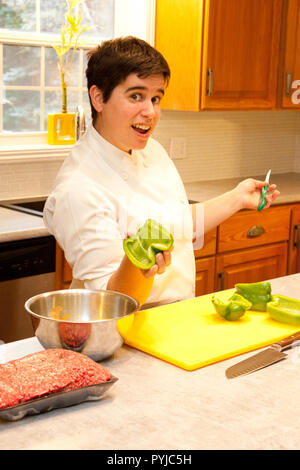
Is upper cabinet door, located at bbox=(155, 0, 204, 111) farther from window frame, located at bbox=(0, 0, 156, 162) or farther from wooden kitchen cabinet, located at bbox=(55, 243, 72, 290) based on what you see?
wooden kitchen cabinet, located at bbox=(55, 243, 72, 290)

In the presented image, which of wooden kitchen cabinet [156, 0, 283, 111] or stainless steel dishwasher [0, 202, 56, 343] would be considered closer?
stainless steel dishwasher [0, 202, 56, 343]

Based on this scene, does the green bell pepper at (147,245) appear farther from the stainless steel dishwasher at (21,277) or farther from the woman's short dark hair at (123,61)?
the stainless steel dishwasher at (21,277)

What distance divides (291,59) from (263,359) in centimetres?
288

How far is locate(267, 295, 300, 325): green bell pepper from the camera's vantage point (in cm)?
166

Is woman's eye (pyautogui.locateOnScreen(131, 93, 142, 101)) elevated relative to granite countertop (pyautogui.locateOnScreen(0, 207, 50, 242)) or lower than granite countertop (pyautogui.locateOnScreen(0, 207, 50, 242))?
elevated

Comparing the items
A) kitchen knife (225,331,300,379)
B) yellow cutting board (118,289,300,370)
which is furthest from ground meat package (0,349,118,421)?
kitchen knife (225,331,300,379)

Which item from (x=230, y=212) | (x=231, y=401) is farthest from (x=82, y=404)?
(x=230, y=212)

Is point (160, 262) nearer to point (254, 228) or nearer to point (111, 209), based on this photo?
point (111, 209)

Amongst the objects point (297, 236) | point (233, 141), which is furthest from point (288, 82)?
point (297, 236)

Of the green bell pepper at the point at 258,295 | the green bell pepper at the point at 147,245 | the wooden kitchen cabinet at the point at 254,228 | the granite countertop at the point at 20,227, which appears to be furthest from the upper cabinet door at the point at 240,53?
the green bell pepper at the point at 147,245

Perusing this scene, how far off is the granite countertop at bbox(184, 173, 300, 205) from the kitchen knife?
2009 millimetres

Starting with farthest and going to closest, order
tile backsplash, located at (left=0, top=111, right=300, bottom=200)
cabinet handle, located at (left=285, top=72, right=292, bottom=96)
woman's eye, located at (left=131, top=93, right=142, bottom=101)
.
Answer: cabinet handle, located at (left=285, top=72, right=292, bottom=96) → tile backsplash, located at (left=0, top=111, right=300, bottom=200) → woman's eye, located at (left=131, top=93, right=142, bottom=101)

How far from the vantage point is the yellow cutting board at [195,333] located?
146cm

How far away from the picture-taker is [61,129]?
346 centimetres
